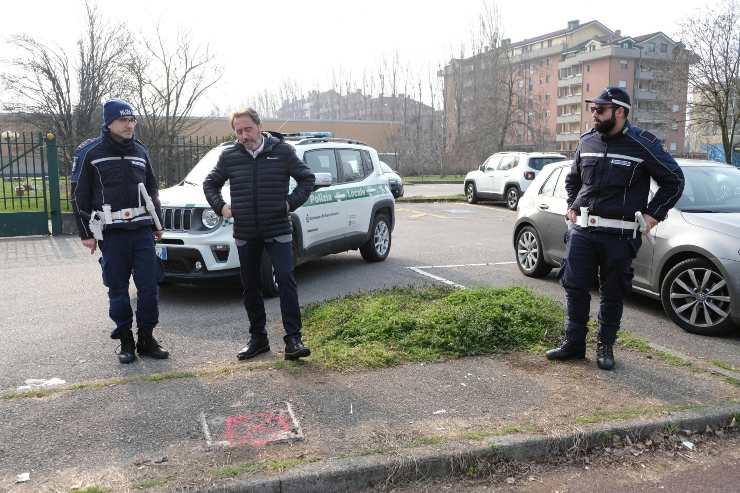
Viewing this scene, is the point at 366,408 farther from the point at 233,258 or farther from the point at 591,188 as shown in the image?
the point at 233,258

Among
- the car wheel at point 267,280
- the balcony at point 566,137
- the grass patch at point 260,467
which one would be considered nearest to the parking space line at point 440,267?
the car wheel at point 267,280

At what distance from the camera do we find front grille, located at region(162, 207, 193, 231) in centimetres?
691

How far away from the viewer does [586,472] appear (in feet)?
11.3

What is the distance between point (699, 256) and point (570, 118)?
8889 centimetres

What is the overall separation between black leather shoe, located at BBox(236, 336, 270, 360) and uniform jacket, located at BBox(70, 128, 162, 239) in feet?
4.16

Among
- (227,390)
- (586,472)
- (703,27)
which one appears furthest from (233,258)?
(703,27)

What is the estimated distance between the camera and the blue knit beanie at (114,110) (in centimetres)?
473

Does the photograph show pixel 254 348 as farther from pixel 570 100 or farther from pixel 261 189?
pixel 570 100

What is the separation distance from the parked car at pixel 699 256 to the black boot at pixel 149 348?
4.67m

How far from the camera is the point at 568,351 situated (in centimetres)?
489

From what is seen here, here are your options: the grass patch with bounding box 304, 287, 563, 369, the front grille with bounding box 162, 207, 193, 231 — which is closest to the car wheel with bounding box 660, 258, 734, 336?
the grass patch with bounding box 304, 287, 563, 369

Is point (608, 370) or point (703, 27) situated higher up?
point (703, 27)

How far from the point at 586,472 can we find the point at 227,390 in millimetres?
2316

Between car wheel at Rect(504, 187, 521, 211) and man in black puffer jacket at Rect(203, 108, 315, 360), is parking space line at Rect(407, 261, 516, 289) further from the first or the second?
car wheel at Rect(504, 187, 521, 211)
